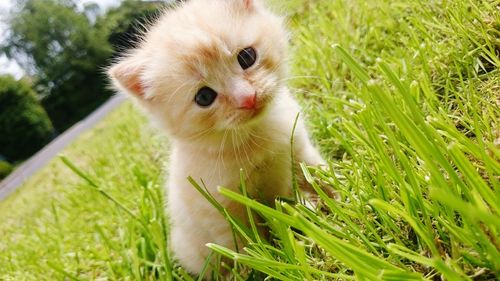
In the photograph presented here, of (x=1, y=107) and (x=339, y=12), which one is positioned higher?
(x=1, y=107)

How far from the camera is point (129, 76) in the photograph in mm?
1483

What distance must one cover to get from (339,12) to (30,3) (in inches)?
1155

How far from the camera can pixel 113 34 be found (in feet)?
80.1

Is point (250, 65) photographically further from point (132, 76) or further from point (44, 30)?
point (44, 30)

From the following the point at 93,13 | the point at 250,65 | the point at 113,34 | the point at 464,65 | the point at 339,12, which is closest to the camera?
the point at 464,65

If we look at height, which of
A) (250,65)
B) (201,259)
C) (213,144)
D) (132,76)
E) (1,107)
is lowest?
(201,259)

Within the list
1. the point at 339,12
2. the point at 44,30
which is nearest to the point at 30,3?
the point at 44,30

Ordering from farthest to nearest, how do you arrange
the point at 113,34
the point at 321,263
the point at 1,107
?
the point at 113,34
the point at 1,107
the point at 321,263

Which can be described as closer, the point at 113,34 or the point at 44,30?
the point at 113,34

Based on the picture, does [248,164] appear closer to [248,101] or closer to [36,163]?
[248,101]

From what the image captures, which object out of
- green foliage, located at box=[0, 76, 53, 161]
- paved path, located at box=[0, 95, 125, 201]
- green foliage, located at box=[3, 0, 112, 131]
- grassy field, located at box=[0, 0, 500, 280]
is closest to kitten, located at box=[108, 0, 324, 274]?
grassy field, located at box=[0, 0, 500, 280]

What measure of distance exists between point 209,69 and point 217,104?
0.11m

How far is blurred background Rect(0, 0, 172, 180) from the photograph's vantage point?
17.0 metres

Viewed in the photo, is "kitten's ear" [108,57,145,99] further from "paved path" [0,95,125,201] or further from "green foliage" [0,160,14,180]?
"green foliage" [0,160,14,180]
